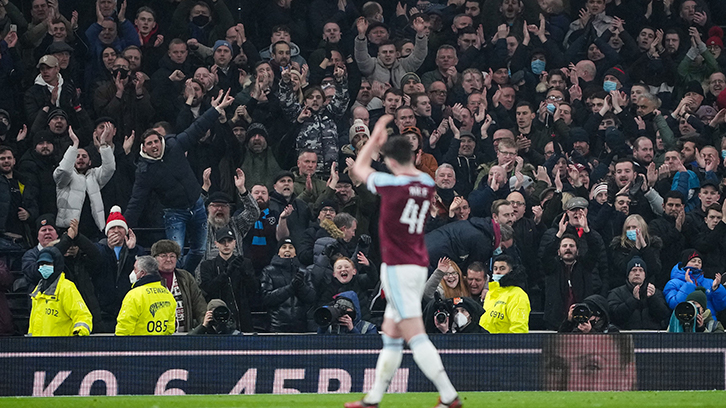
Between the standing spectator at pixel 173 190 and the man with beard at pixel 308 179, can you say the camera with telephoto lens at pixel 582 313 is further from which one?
the standing spectator at pixel 173 190

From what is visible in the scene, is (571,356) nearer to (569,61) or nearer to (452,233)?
(452,233)

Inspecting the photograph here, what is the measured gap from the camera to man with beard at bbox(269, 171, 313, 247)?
1453 cm

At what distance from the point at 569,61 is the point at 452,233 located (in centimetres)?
546

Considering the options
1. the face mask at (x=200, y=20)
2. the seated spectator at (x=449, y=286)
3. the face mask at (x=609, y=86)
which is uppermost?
the face mask at (x=200, y=20)

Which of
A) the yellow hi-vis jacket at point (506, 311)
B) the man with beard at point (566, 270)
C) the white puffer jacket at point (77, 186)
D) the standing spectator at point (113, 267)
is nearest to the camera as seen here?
the yellow hi-vis jacket at point (506, 311)

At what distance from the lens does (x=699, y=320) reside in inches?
501

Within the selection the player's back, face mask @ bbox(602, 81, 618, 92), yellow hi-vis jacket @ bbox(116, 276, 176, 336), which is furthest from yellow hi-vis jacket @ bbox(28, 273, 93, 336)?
face mask @ bbox(602, 81, 618, 92)

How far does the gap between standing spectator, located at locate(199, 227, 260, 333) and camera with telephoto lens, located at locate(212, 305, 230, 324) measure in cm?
109

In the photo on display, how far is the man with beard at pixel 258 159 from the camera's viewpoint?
51.3ft

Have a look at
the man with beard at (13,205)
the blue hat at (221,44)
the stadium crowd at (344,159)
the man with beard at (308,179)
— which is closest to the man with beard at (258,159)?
the stadium crowd at (344,159)

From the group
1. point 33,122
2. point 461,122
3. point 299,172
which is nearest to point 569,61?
point 461,122

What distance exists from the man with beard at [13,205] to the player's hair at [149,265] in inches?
133

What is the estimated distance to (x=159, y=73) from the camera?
16.5m

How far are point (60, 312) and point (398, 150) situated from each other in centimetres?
583
